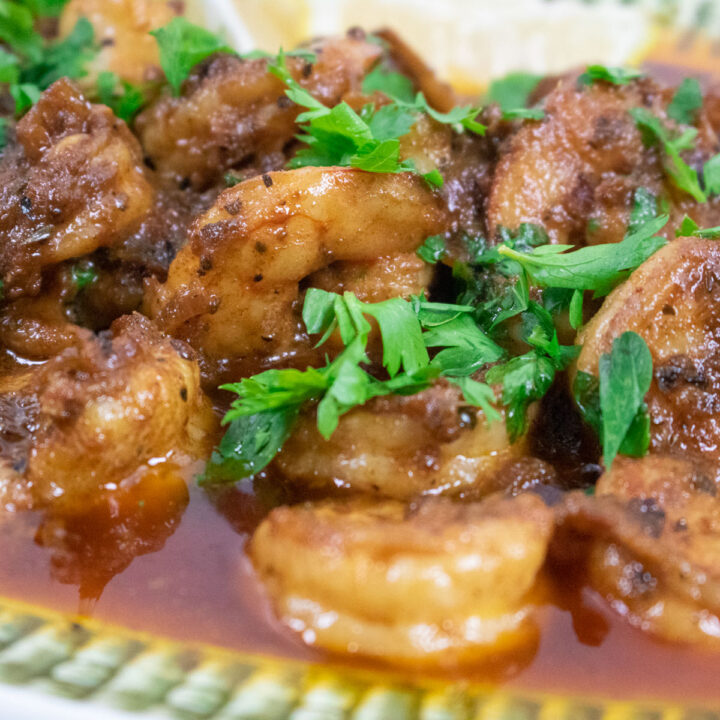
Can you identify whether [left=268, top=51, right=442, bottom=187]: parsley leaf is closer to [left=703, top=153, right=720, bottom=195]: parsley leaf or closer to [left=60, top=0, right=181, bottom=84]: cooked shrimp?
[left=60, top=0, right=181, bottom=84]: cooked shrimp

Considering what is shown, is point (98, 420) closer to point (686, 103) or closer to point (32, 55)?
point (32, 55)

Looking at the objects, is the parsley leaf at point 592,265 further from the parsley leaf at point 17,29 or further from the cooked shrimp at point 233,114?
the parsley leaf at point 17,29

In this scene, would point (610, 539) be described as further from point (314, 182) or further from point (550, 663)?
point (314, 182)

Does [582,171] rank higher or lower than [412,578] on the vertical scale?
higher

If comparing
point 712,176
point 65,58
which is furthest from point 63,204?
point 712,176

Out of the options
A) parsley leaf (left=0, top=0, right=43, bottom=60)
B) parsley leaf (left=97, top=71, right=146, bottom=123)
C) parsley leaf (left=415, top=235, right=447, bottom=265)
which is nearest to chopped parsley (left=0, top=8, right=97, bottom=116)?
parsley leaf (left=0, top=0, right=43, bottom=60)

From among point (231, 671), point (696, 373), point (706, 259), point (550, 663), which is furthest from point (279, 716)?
point (706, 259)
